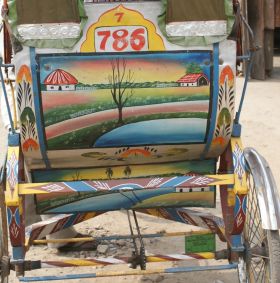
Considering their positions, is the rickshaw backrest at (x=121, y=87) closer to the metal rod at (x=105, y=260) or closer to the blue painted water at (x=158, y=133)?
the blue painted water at (x=158, y=133)

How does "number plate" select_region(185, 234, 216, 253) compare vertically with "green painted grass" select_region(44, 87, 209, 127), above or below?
below

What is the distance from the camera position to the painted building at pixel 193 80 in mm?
2582

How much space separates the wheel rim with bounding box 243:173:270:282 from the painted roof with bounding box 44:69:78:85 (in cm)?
96

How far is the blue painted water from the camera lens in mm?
2670

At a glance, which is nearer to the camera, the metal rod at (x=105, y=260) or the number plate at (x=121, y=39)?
the number plate at (x=121, y=39)

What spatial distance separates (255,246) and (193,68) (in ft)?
2.87

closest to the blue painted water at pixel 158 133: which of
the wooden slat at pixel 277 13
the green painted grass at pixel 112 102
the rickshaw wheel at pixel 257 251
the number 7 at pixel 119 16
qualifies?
the green painted grass at pixel 112 102

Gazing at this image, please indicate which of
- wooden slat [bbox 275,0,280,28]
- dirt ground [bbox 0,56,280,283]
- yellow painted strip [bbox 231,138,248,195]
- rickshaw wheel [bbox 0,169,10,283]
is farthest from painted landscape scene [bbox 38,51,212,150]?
wooden slat [bbox 275,0,280,28]

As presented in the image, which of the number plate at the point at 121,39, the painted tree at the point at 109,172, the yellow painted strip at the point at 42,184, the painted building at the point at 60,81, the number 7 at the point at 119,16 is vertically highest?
the number 7 at the point at 119,16

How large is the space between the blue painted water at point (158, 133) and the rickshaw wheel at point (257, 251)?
338 millimetres

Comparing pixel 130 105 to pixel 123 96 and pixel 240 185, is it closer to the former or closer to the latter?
pixel 123 96

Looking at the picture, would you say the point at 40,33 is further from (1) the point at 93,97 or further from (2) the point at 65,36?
(1) the point at 93,97

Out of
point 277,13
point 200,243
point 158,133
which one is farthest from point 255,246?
point 277,13

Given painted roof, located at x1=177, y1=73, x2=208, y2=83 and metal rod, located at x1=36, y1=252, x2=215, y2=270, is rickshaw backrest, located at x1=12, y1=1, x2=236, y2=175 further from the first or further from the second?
metal rod, located at x1=36, y1=252, x2=215, y2=270
